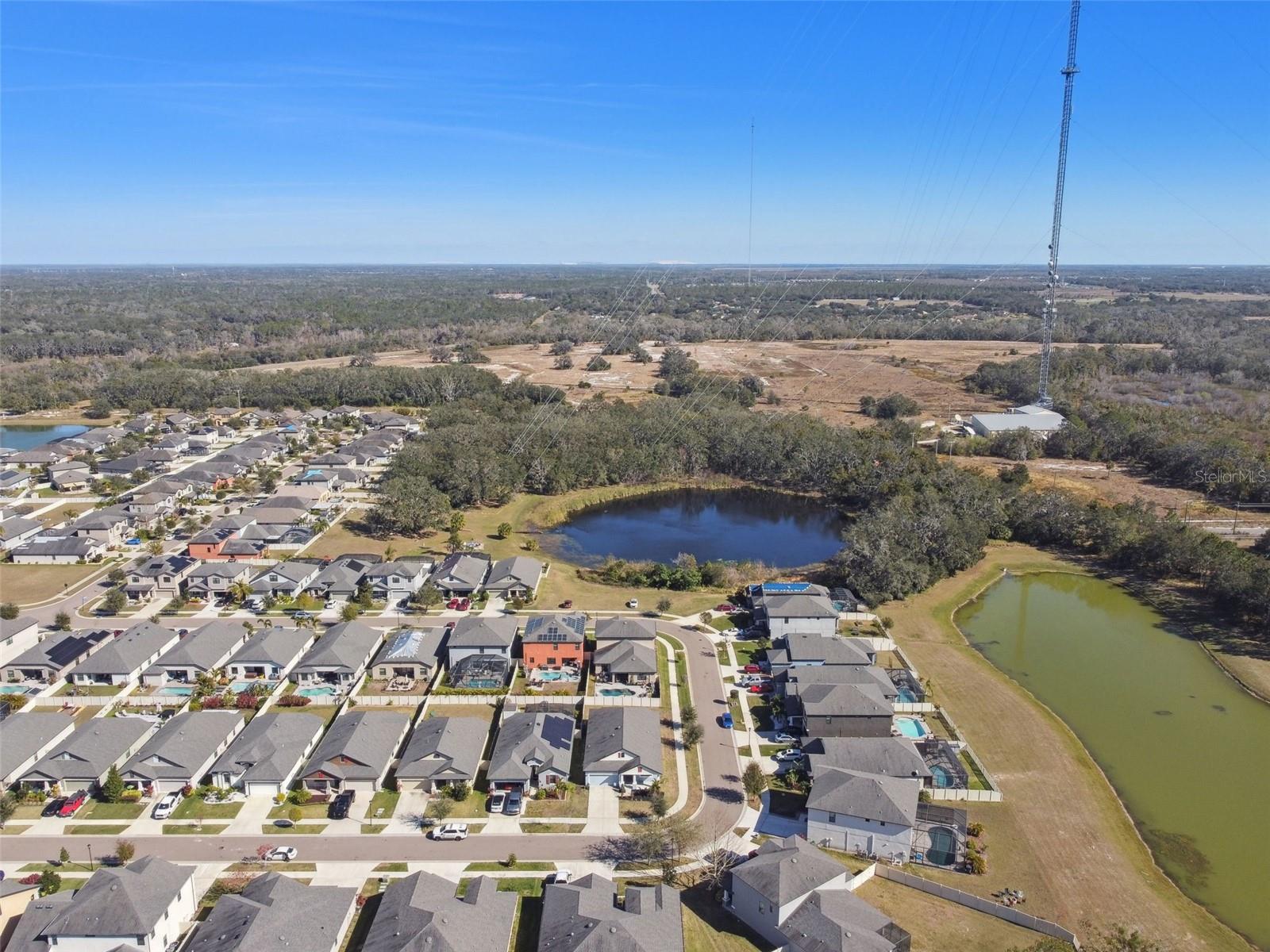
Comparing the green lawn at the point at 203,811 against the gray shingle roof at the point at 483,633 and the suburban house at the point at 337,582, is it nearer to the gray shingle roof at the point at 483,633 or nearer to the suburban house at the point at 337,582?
the gray shingle roof at the point at 483,633

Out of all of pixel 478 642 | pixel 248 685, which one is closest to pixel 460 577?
pixel 478 642

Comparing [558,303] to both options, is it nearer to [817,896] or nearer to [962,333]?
[962,333]

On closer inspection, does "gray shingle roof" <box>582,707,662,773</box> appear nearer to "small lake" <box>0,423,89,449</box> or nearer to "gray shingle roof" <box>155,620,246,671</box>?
"gray shingle roof" <box>155,620,246,671</box>

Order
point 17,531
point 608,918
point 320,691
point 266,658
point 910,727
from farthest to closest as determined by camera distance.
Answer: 1. point 17,531
2. point 266,658
3. point 320,691
4. point 910,727
5. point 608,918

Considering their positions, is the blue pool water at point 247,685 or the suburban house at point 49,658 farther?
the suburban house at point 49,658

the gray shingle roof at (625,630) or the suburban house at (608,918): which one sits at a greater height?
the gray shingle roof at (625,630)

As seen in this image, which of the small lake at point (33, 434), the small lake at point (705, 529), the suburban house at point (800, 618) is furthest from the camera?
the small lake at point (33, 434)

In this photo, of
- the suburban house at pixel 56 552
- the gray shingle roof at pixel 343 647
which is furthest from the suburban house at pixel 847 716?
the suburban house at pixel 56 552

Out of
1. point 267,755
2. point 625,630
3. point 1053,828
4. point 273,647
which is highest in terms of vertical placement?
point 625,630

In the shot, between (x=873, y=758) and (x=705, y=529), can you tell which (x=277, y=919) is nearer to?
(x=873, y=758)
